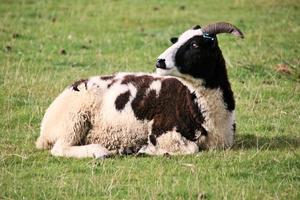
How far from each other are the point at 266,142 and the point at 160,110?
4.81 ft

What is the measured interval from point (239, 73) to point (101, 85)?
4.94 meters

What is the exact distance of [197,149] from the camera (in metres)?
10.0

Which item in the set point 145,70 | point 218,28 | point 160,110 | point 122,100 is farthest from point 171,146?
point 145,70

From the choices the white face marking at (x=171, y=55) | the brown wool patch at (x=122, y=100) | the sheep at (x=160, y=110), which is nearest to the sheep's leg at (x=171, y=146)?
the sheep at (x=160, y=110)

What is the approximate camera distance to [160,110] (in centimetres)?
1034

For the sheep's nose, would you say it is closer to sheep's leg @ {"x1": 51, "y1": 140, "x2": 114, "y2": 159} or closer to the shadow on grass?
sheep's leg @ {"x1": 51, "y1": 140, "x2": 114, "y2": 159}

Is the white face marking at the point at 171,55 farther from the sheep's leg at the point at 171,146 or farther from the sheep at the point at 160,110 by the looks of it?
the sheep's leg at the point at 171,146

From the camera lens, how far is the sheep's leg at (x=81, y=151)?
9961 mm

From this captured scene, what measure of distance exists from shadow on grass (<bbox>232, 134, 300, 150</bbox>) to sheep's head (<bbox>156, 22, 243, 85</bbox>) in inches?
39.4

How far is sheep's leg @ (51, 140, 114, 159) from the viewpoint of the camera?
9961mm

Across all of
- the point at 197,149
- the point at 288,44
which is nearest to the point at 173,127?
the point at 197,149

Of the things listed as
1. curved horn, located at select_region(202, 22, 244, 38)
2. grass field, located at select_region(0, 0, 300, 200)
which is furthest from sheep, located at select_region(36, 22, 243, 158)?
grass field, located at select_region(0, 0, 300, 200)

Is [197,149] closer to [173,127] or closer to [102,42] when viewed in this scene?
[173,127]

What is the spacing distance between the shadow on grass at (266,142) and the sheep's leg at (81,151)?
1671 millimetres
